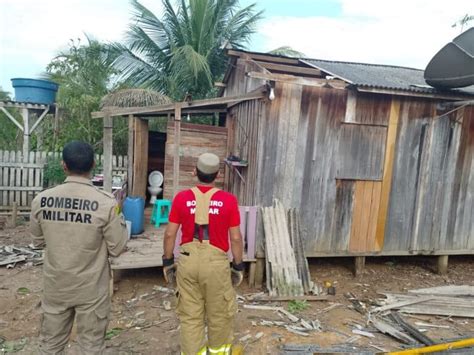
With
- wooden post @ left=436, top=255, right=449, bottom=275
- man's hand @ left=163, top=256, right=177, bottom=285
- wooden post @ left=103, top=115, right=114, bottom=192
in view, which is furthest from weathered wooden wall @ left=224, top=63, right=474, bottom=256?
man's hand @ left=163, top=256, right=177, bottom=285

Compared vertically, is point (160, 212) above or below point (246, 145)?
below

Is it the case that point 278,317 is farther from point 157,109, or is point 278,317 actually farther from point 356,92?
point 356,92

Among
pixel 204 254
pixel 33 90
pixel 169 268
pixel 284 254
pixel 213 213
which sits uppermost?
pixel 33 90

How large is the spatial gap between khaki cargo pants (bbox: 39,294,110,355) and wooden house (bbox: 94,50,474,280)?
3105 mm

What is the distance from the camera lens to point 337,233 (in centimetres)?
668

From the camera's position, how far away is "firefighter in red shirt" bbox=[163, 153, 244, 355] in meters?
3.08

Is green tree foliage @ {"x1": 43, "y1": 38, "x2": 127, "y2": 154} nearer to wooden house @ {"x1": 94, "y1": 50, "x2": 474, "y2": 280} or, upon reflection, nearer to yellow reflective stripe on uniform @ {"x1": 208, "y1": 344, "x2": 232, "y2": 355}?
wooden house @ {"x1": 94, "y1": 50, "x2": 474, "y2": 280}

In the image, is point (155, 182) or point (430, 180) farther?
point (155, 182)

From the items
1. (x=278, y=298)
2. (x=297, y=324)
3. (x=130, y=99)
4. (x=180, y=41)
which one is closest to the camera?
(x=297, y=324)

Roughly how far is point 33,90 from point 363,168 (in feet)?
28.2

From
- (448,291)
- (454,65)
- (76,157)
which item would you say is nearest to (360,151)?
(454,65)

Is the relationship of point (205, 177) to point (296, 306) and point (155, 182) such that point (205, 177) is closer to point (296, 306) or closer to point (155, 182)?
point (296, 306)

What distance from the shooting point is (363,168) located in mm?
6598

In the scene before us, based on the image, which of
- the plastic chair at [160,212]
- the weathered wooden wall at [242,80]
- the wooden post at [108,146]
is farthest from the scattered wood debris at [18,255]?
the weathered wooden wall at [242,80]
